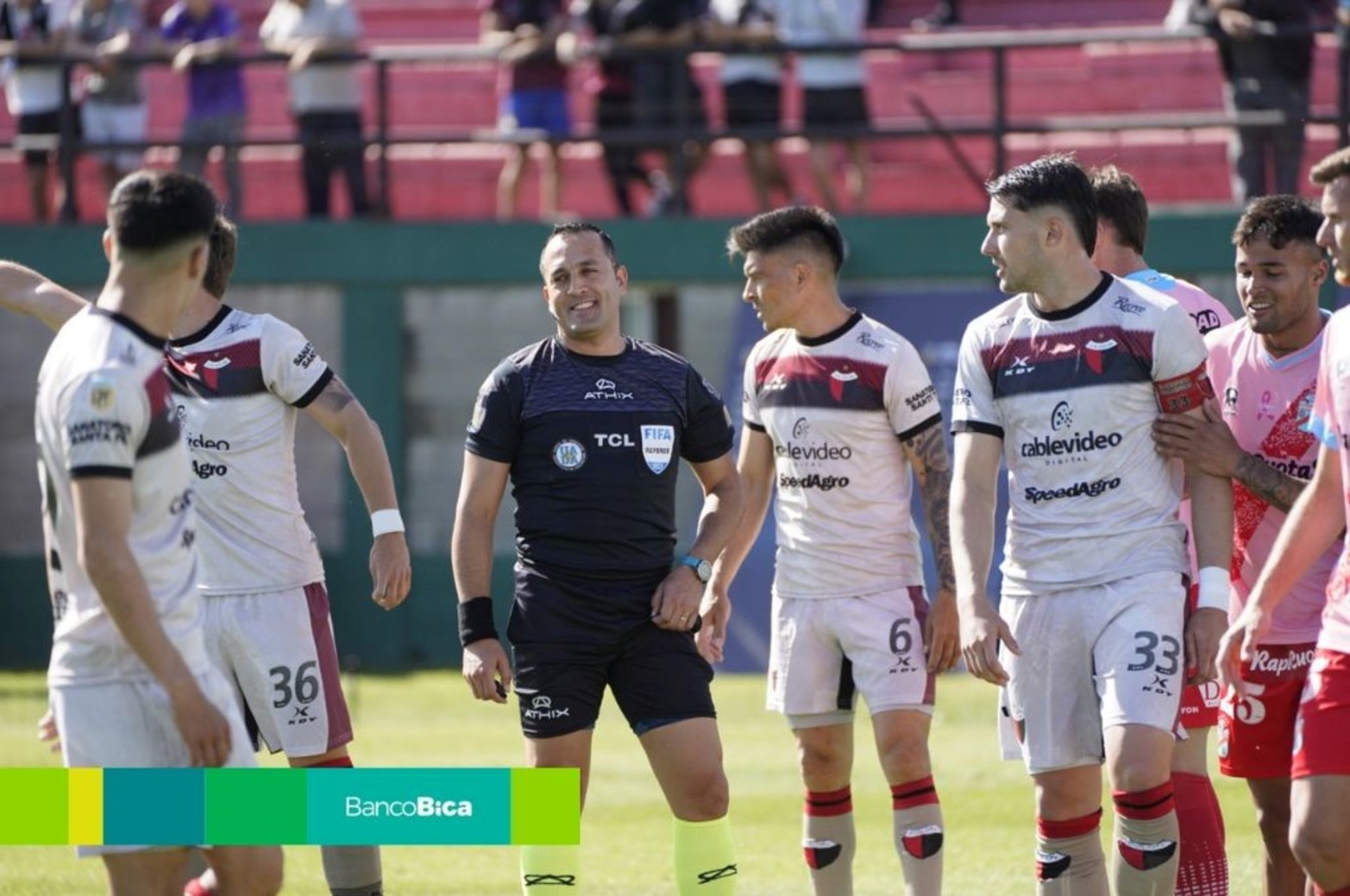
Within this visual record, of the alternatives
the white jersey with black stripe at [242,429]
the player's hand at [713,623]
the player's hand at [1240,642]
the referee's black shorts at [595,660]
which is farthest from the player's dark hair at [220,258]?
the player's hand at [1240,642]

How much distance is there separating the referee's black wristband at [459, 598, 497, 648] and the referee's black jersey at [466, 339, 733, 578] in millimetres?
241

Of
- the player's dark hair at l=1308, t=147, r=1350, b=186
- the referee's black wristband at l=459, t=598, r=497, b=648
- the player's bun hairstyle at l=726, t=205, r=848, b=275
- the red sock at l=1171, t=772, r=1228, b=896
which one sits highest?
the player's dark hair at l=1308, t=147, r=1350, b=186

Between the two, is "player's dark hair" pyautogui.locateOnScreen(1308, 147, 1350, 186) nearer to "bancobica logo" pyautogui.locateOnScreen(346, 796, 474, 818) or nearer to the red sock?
the red sock

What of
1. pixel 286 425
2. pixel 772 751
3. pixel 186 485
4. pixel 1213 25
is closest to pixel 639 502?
pixel 286 425

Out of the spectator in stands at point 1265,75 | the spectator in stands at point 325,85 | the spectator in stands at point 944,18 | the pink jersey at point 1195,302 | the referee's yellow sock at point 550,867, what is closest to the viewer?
the referee's yellow sock at point 550,867

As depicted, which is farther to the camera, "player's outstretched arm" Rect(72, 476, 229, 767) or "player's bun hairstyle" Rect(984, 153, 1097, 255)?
"player's bun hairstyle" Rect(984, 153, 1097, 255)

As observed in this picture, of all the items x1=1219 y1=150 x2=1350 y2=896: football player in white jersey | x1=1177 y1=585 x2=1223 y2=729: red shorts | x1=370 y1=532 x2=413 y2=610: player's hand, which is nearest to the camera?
→ x1=1219 y1=150 x2=1350 y2=896: football player in white jersey

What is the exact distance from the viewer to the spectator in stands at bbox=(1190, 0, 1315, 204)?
51.9 feet

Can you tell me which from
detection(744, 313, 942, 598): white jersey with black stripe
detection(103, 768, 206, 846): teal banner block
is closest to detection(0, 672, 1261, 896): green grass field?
detection(744, 313, 942, 598): white jersey with black stripe

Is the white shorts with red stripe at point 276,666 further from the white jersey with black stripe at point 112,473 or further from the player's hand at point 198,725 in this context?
the player's hand at point 198,725

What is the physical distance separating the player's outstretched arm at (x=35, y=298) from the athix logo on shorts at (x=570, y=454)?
1.67 meters

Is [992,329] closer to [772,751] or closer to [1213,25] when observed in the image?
[772,751]

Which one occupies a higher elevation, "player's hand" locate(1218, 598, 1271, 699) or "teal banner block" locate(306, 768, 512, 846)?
"player's hand" locate(1218, 598, 1271, 699)

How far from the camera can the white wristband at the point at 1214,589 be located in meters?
6.66
